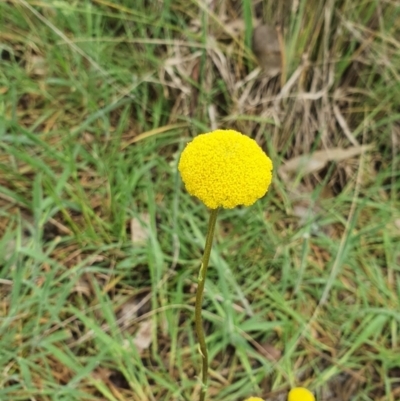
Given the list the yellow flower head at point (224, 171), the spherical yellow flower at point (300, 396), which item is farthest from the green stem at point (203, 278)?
the spherical yellow flower at point (300, 396)

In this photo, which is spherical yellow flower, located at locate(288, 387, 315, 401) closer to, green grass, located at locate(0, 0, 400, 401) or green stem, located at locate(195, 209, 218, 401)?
green stem, located at locate(195, 209, 218, 401)

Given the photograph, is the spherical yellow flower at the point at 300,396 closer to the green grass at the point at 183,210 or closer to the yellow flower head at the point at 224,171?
the green grass at the point at 183,210

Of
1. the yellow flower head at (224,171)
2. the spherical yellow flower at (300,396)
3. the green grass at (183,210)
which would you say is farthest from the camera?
the green grass at (183,210)

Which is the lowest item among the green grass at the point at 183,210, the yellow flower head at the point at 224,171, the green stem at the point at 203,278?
the green grass at the point at 183,210

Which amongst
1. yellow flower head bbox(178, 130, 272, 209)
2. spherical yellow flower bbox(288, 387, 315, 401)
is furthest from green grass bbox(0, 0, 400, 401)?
yellow flower head bbox(178, 130, 272, 209)

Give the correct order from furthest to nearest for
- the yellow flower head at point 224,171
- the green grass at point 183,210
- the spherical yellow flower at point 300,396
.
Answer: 1. the green grass at point 183,210
2. the spherical yellow flower at point 300,396
3. the yellow flower head at point 224,171

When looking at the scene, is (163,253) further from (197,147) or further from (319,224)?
(197,147)

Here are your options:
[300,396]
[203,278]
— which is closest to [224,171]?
[203,278]

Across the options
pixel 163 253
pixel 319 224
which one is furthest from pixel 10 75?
pixel 319 224
